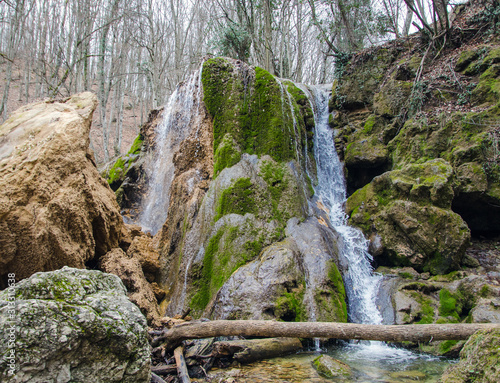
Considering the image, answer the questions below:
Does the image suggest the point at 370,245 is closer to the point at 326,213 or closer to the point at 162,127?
the point at 326,213

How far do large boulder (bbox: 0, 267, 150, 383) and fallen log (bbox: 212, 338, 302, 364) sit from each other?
1.58 metres

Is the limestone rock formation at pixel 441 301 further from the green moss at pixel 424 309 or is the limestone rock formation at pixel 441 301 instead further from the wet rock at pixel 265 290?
the wet rock at pixel 265 290

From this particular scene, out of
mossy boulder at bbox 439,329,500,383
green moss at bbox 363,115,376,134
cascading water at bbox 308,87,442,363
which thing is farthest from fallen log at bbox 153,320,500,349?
green moss at bbox 363,115,376,134

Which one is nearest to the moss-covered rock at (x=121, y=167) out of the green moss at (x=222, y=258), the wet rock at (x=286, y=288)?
the green moss at (x=222, y=258)

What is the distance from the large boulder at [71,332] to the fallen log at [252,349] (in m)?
1.58

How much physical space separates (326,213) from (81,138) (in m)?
6.88

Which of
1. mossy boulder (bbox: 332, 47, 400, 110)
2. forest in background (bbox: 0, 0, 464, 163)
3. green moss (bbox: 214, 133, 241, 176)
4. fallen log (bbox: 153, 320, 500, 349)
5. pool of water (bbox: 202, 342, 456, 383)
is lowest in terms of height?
pool of water (bbox: 202, 342, 456, 383)

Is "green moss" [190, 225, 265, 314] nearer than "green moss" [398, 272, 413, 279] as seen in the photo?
Yes

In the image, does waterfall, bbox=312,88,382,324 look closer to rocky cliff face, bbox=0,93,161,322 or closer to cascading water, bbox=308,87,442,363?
cascading water, bbox=308,87,442,363

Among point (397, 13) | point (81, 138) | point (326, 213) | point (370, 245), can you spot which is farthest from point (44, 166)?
point (397, 13)

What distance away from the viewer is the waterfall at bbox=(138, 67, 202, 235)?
9.92m

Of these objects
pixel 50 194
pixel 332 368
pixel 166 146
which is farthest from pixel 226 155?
pixel 332 368

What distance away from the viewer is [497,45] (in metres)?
9.58

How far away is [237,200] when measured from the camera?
296 inches
